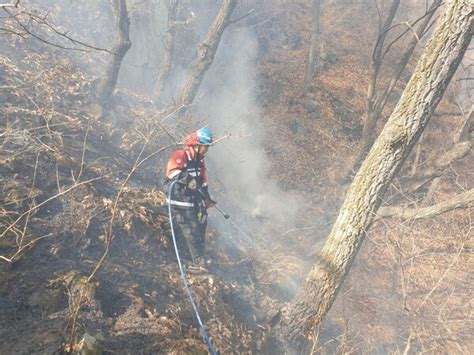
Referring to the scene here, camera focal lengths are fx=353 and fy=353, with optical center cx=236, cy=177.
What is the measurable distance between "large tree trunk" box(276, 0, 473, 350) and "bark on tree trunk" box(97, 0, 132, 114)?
6.74 metres

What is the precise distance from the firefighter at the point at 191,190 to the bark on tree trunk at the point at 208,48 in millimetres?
4780

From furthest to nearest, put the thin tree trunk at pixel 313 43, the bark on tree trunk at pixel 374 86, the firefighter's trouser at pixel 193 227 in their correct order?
the thin tree trunk at pixel 313 43
the bark on tree trunk at pixel 374 86
the firefighter's trouser at pixel 193 227

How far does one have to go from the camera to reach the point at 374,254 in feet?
29.3

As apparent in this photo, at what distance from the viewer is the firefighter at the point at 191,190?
557cm

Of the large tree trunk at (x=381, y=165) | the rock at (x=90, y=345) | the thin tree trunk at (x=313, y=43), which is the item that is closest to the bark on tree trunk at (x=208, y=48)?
the thin tree trunk at (x=313, y=43)

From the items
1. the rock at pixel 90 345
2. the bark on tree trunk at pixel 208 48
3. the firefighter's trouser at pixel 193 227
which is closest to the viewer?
the rock at pixel 90 345

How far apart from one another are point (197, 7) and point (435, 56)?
48.4ft

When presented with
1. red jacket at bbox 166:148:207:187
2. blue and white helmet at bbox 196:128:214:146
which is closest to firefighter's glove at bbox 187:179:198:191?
red jacket at bbox 166:148:207:187

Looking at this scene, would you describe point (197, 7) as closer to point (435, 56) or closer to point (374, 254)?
point (374, 254)

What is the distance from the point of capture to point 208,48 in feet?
33.7

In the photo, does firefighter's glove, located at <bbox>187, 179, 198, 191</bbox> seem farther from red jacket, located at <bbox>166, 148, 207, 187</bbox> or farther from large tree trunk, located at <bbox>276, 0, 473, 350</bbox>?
large tree trunk, located at <bbox>276, 0, 473, 350</bbox>

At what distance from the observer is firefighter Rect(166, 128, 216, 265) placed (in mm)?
5574

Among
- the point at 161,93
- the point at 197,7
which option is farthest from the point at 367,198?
the point at 197,7

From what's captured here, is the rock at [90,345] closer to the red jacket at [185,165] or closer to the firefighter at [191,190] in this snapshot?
the firefighter at [191,190]
